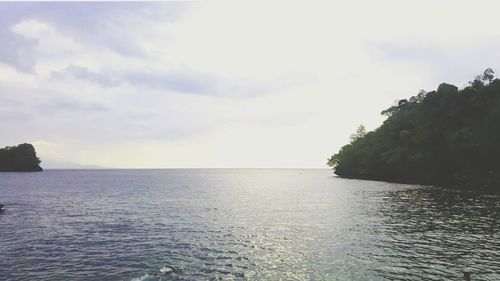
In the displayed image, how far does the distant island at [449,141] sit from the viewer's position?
107 metres

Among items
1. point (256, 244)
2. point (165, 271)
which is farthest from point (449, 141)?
point (165, 271)

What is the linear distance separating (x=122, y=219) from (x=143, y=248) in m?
21.8

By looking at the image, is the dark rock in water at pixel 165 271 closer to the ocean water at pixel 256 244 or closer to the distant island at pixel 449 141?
the ocean water at pixel 256 244

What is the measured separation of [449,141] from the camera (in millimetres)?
116750

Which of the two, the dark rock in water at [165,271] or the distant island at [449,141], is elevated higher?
the distant island at [449,141]

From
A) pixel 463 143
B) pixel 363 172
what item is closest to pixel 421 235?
pixel 463 143

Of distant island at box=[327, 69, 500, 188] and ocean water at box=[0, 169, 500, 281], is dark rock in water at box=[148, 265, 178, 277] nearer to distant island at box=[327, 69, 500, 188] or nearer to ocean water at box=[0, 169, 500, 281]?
ocean water at box=[0, 169, 500, 281]

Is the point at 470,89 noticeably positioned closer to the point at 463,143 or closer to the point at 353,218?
the point at 463,143

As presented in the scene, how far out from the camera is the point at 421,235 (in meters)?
42.1

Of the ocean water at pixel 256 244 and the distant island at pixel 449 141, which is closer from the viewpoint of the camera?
the ocean water at pixel 256 244

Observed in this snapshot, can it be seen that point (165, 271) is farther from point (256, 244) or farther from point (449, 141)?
point (449, 141)

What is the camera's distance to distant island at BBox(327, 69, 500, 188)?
10694 centimetres

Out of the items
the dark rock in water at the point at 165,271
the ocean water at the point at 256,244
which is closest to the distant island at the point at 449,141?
the ocean water at the point at 256,244

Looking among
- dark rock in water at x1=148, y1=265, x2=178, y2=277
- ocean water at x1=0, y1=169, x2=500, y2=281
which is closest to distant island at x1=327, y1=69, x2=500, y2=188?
ocean water at x1=0, y1=169, x2=500, y2=281
